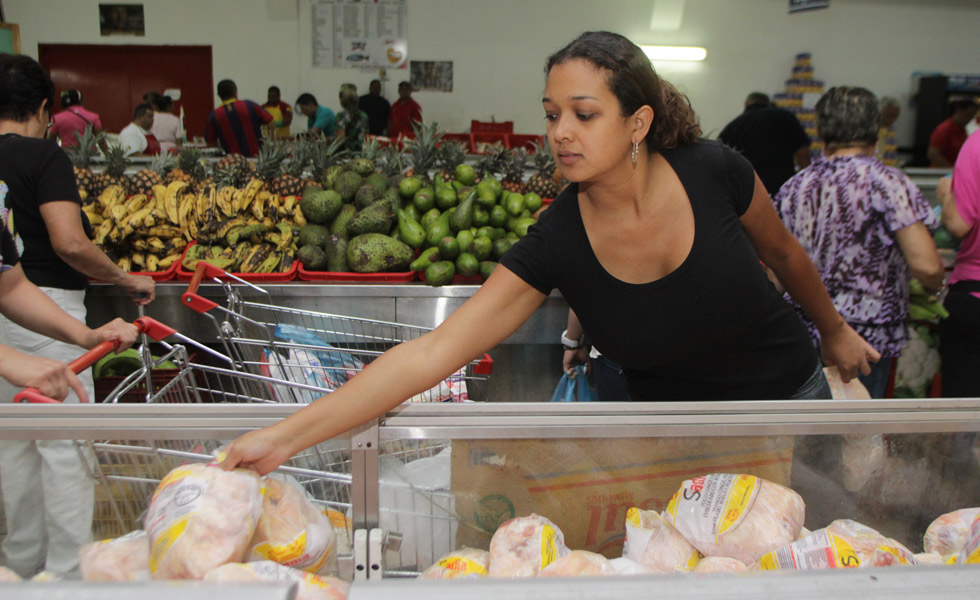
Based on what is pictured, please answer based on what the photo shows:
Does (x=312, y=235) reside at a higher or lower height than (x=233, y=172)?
lower

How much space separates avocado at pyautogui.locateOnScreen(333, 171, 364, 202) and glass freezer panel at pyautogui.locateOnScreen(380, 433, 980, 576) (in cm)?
301

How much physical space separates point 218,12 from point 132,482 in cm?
1029

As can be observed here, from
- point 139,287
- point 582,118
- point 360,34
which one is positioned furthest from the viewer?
point 360,34

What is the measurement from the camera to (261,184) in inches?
165

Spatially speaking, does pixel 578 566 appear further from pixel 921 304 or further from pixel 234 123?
pixel 234 123

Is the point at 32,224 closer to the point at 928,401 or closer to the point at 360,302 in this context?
the point at 360,302

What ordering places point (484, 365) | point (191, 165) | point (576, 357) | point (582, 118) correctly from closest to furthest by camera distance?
point (582, 118), point (484, 365), point (576, 357), point (191, 165)

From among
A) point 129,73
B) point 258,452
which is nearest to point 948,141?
point 258,452

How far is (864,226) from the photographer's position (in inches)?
106

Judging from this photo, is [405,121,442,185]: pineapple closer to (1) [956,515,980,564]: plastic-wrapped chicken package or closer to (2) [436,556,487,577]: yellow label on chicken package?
(2) [436,556,487,577]: yellow label on chicken package

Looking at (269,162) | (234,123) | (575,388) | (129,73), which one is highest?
(129,73)

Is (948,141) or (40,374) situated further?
(948,141)

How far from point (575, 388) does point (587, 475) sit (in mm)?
2021

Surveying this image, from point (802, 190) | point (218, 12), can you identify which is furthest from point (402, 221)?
point (218, 12)
